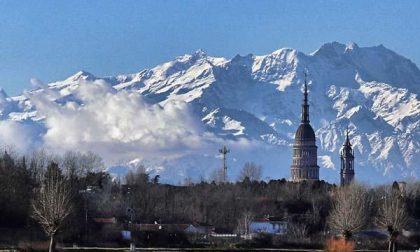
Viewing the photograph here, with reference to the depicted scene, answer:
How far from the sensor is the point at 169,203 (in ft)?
504

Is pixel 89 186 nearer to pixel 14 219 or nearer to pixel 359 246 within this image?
pixel 14 219

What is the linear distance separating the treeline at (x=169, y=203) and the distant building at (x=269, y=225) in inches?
47.9

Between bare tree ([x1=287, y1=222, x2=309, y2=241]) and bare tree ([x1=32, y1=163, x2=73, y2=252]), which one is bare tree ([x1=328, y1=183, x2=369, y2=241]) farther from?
bare tree ([x1=32, y1=163, x2=73, y2=252])

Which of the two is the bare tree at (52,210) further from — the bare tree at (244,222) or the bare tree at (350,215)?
the bare tree at (244,222)

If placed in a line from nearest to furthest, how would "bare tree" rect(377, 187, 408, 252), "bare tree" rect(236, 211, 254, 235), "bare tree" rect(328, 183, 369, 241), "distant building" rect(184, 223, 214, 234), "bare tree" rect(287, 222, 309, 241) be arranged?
"bare tree" rect(377, 187, 408, 252)
"bare tree" rect(328, 183, 369, 241)
"bare tree" rect(287, 222, 309, 241)
"distant building" rect(184, 223, 214, 234)
"bare tree" rect(236, 211, 254, 235)

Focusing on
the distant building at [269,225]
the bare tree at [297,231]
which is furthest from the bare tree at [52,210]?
the distant building at [269,225]

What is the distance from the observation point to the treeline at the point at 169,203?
11219 centimetres

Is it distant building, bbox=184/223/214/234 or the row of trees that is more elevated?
the row of trees

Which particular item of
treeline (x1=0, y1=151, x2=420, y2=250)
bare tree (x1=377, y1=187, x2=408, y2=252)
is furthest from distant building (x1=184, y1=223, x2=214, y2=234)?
bare tree (x1=377, y1=187, x2=408, y2=252)

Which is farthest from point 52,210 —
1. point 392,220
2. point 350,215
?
point 392,220

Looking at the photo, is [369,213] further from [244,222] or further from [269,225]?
[244,222]

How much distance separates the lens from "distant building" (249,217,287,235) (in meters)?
140

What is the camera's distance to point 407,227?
458 ft

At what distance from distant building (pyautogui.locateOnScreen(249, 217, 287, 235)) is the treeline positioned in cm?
122
